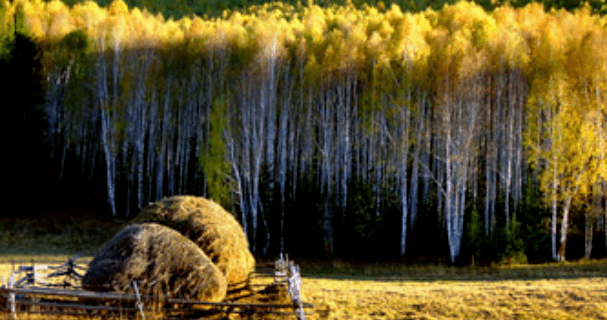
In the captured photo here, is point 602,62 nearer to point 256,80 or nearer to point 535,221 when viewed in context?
point 535,221

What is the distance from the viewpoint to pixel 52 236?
33125 mm

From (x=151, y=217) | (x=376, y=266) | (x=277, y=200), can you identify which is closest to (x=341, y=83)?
(x=277, y=200)

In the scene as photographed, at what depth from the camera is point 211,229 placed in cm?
1365

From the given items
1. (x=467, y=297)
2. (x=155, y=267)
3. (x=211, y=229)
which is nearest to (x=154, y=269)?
(x=155, y=267)

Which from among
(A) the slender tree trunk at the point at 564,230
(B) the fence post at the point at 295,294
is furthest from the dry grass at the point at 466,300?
(A) the slender tree trunk at the point at 564,230

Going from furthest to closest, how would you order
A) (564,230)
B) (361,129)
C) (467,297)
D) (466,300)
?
(361,129)
(564,230)
(467,297)
(466,300)

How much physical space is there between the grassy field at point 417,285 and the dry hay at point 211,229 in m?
2.19

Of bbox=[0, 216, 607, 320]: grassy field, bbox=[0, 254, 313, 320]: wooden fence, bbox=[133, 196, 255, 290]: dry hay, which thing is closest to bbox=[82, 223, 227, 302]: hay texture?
bbox=[0, 254, 313, 320]: wooden fence

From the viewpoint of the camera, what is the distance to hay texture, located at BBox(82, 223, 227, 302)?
11477mm

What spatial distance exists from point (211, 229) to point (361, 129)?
20204 mm

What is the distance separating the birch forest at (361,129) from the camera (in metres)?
29.0

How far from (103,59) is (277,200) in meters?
15.2

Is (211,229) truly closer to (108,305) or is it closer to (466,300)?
(108,305)

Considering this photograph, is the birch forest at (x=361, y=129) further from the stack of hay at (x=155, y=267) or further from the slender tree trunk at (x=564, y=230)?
the stack of hay at (x=155, y=267)
